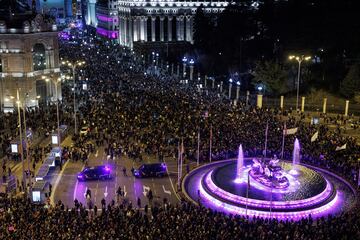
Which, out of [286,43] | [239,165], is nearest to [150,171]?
[239,165]

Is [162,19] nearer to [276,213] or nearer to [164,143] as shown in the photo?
[164,143]

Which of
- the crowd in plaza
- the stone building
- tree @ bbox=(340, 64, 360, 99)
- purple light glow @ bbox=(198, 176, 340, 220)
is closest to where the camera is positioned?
the crowd in plaza

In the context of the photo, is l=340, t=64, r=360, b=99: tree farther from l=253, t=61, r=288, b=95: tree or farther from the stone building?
the stone building

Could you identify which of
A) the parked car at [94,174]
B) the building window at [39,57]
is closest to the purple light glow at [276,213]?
the parked car at [94,174]

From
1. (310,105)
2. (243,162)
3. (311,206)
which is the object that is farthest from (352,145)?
(310,105)

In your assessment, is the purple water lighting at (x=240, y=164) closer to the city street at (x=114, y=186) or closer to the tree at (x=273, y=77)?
the city street at (x=114, y=186)

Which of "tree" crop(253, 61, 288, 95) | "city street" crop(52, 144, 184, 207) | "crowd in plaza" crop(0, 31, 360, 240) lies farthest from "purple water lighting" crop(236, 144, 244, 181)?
"tree" crop(253, 61, 288, 95)
